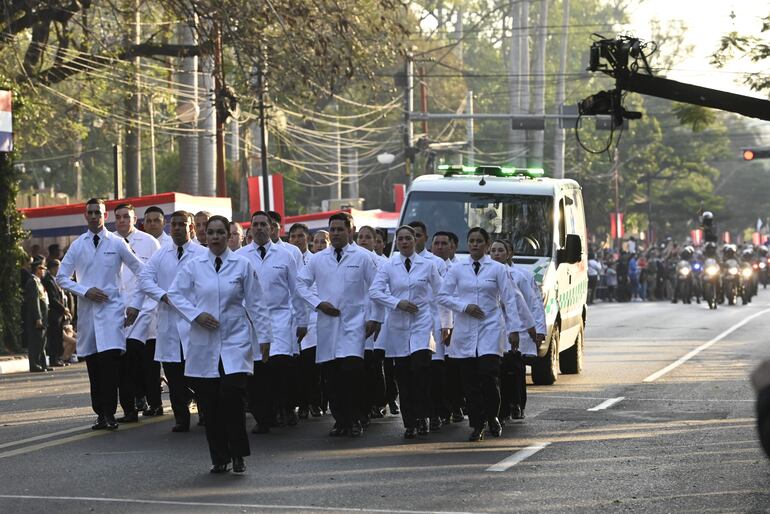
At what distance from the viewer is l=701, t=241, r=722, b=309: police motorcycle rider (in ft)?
142

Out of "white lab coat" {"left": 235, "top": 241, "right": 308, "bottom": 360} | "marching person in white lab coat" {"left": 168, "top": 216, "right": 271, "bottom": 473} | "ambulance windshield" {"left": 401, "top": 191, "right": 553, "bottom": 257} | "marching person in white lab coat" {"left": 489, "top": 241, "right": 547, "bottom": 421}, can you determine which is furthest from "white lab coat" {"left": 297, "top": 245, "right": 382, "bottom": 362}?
"ambulance windshield" {"left": 401, "top": 191, "right": 553, "bottom": 257}

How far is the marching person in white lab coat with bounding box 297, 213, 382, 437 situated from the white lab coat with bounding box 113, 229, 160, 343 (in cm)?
151

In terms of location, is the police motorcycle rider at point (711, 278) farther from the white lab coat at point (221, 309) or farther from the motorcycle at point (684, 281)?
the white lab coat at point (221, 309)

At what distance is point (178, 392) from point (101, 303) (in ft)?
3.65

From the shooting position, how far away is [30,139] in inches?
1613

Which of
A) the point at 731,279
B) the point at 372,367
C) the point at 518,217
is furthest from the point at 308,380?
the point at 731,279

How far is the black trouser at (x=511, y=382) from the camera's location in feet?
46.4

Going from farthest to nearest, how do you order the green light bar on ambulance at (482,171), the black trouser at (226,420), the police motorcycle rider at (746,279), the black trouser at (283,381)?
the police motorcycle rider at (746,279) < the green light bar on ambulance at (482,171) < the black trouser at (283,381) < the black trouser at (226,420)

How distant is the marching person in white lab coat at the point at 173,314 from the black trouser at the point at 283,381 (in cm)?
75

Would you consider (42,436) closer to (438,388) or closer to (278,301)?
(278,301)

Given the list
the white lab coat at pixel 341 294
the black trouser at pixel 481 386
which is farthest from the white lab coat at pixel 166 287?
the black trouser at pixel 481 386


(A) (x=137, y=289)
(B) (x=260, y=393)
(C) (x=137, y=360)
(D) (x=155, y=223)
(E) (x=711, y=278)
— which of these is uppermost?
(D) (x=155, y=223)

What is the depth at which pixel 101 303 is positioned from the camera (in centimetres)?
1391

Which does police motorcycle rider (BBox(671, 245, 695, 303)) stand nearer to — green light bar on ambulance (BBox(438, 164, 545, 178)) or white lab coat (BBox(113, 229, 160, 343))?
green light bar on ambulance (BBox(438, 164, 545, 178))
